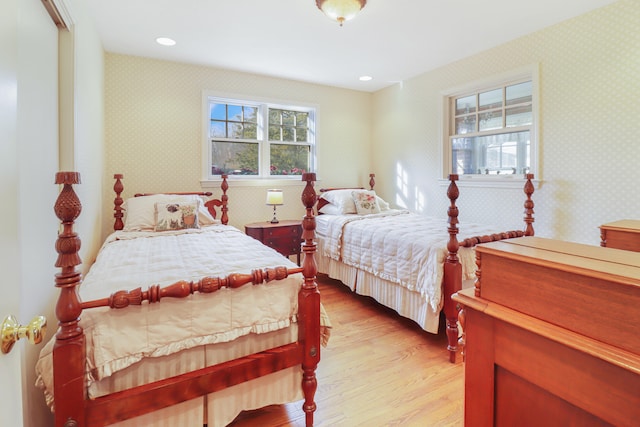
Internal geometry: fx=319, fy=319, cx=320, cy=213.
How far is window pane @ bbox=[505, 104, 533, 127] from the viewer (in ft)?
10.5

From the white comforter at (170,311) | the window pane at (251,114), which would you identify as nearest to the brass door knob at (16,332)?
the white comforter at (170,311)

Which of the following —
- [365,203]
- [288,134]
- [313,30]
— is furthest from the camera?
[288,134]

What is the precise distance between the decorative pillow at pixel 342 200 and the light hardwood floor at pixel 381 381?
4.89 feet

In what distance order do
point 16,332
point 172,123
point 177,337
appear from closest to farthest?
point 16,332 < point 177,337 < point 172,123

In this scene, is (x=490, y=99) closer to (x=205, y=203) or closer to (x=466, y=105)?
(x=466, y=105)

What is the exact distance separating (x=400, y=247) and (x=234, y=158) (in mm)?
2504

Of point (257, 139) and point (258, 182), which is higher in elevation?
point (257, 139)

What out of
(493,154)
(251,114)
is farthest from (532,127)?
(251,114)

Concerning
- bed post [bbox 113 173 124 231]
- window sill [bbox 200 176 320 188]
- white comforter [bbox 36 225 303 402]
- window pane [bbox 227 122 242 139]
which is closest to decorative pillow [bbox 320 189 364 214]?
window sill [bbox 200 176 320 188]

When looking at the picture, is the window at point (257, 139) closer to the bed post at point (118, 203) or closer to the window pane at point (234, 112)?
the window pane at point (234, 112)

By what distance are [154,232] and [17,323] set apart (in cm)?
246

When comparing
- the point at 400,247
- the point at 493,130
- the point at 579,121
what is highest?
the point at 493,130

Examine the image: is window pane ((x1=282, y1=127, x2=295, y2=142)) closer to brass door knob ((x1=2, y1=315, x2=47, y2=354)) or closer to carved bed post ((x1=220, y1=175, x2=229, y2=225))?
carved bed post ((x1=220, y1=175, x2=229, y2=225))

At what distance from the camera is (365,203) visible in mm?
4012
